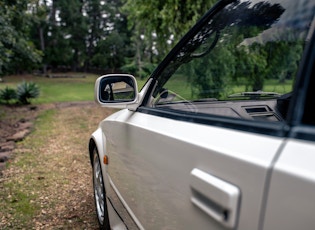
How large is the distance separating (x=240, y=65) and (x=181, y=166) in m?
1.18

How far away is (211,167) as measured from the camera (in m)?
1.11

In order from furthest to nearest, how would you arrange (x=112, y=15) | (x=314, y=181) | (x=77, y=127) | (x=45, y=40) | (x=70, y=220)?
1. (x=112, y=15)
2. (x=45, y=40)
3. (x=77, y=127)
4. (x=70, y=220)
5. (x=314, y=181)

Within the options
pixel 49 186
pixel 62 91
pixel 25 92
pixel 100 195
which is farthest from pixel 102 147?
pixel 62 91

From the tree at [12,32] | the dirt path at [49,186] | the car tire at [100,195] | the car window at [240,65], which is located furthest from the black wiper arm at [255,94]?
the tree at [12,32]

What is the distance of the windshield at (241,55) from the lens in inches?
61.6

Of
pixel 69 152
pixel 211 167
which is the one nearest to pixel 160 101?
pixel 211 167

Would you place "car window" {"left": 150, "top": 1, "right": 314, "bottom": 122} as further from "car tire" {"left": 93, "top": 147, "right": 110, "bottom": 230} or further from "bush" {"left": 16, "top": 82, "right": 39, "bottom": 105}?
"bush" {"left": 16, "top": 82, "right": 39, "bottom": 105}

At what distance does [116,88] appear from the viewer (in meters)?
2.29

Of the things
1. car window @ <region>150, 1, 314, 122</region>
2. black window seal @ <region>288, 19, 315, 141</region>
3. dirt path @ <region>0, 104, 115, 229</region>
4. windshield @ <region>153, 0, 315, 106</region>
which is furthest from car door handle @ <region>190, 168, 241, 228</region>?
dirt path @ <region>0, 104, 115, 229</region>

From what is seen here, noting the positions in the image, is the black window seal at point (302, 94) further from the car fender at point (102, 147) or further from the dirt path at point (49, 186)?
the dirt path at point (49, 186)

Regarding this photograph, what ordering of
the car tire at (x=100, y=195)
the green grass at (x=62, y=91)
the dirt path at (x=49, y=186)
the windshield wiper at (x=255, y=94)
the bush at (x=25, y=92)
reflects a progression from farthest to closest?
the green grass at (x=62, y=91), the bush at (x=25, y=92), the dirt path at (x=49, y=186), the car tire at (x=100, y=195), the windshield wiper at (x=255, y=94)

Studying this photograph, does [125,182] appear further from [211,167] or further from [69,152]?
[69,152]

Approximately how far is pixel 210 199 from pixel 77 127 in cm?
813

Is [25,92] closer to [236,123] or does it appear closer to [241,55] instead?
[241,55]
